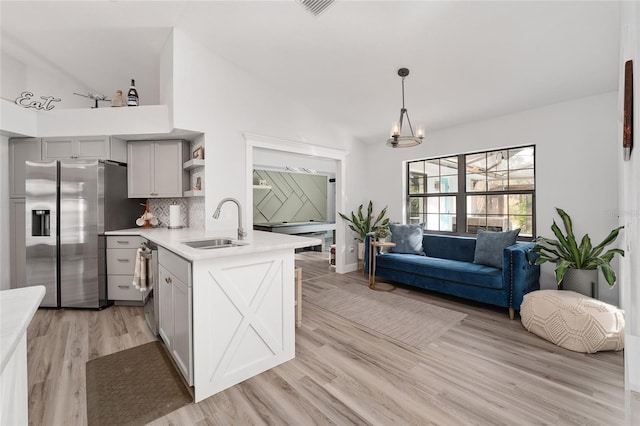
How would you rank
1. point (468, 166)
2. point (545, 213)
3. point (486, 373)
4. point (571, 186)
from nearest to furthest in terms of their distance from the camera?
1. point (486, 373)
2. point (571, 186)
3. point (545, 213)
4. point (468, 166)

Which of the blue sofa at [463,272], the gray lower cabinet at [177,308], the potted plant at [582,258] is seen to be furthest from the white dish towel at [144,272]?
the potted plant at [582,258]

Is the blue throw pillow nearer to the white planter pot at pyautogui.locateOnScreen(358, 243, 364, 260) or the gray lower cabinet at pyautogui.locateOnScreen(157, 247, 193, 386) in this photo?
the white planter pot at pyautogui.locateOnScreen(358, 243, 364, 260)

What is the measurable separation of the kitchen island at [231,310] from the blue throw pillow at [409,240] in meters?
2.45

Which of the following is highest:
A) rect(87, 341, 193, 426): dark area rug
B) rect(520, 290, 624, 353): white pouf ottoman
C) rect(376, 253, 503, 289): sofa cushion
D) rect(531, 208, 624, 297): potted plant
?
rect(531, 208, 624, 297): potted plant

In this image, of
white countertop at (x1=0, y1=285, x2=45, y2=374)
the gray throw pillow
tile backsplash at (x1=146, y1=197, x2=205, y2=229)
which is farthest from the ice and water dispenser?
the gray throw pillow

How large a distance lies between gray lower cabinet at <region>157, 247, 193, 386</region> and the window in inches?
158

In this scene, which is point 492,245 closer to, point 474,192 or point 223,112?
point 474,192

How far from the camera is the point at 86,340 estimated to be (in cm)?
255

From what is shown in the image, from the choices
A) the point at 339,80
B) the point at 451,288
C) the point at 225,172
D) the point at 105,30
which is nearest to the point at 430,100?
the point at 339,80

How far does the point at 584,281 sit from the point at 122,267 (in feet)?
16.7

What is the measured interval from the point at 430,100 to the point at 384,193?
1929mm

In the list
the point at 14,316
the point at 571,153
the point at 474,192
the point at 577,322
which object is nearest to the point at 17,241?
the point at 14,316

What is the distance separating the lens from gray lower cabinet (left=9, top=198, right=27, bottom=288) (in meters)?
3.40

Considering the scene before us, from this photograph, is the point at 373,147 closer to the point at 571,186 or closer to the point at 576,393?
the point at 571,186
